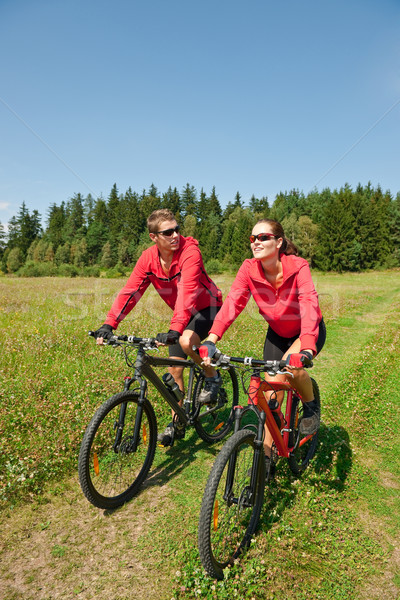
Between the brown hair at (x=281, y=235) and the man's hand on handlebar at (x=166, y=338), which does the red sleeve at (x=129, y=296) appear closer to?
the man's hand on handlebar at (x=166, y=338)

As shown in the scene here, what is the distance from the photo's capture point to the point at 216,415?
216 inches

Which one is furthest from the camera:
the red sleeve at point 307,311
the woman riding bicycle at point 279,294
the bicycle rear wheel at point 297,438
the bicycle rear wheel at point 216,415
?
the bicycle rear wheel at point 216,415

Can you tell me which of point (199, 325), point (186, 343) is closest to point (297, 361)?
point (186, 343)

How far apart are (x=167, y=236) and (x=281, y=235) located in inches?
52.1

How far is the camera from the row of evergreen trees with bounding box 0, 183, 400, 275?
71.8m

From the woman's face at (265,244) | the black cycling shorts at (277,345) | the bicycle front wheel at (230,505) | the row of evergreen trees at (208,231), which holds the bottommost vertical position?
the bicycle front wheel at (230,505)

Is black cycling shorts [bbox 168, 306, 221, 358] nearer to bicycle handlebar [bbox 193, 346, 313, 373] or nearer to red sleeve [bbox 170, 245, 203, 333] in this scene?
red sleeve [bbox 170, 245, 203, 333]

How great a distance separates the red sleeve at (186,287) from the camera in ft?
13.8

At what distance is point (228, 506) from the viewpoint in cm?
303

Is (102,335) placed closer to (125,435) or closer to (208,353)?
(125,435)

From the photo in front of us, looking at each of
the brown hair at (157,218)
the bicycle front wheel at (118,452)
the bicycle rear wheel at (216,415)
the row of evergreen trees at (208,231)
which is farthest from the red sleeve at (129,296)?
the row of evergreen trees at (208,231)

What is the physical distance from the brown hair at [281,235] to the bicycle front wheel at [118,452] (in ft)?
7.02

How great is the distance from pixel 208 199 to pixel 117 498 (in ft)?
366

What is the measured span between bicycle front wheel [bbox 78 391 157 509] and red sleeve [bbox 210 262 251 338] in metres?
1.09
